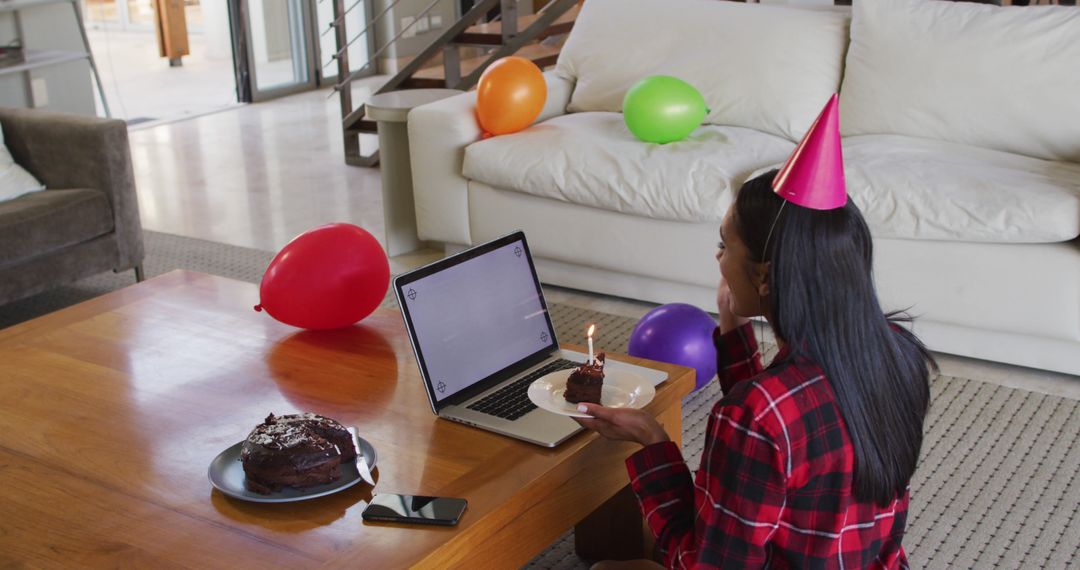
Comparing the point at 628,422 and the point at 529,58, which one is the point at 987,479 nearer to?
the point at 628,422

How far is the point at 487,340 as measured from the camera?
1841mm

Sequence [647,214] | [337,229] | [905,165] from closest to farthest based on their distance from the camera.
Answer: [337,229], [905,165], [647,214]

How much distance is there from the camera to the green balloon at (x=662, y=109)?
3.26 meters

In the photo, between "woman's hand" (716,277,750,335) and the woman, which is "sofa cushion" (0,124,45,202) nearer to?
"woman's hand" (716,277,750,335)

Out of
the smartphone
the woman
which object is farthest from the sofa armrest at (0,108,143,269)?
the woman

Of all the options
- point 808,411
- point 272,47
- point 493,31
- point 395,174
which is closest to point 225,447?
point 808,411

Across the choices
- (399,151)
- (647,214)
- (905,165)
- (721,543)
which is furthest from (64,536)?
(399,151)

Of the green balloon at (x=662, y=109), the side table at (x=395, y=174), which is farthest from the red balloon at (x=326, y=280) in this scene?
the side table at (x=395, y=174)

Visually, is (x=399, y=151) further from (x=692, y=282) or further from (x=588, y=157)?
(x=692, y=282)

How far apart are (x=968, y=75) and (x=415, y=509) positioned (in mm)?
2344

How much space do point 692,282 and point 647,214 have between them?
0.23 m

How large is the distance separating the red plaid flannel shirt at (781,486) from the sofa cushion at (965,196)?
4.98 feet

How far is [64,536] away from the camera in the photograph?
4.76 feet

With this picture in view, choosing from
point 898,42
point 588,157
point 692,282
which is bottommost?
point 692,282
